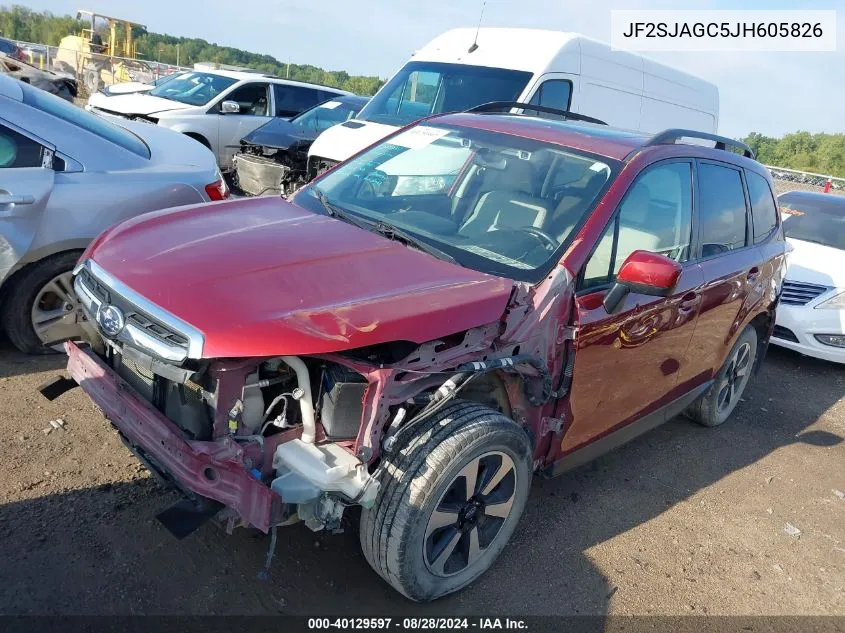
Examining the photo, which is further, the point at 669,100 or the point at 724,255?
the point at 669,100

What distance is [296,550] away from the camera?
301 cm

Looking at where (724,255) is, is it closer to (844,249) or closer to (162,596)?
(162,596)

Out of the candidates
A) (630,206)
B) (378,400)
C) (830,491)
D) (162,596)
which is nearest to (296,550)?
(162,596)

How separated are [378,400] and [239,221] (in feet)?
3.93

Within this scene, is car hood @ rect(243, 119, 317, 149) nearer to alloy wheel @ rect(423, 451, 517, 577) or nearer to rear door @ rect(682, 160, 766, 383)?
rear door @ rect(682, 160, 766, 383)

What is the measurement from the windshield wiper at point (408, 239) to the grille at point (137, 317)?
3.70 ft

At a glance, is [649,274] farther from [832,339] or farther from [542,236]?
[832,339]

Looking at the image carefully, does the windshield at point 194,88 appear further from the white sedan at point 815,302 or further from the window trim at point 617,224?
the window trim at point 617,224

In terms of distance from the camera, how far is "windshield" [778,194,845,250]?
Result: 7.60 meters

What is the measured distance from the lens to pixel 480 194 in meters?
3.42

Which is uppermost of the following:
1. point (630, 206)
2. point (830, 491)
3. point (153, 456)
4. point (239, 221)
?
point (630, 206)

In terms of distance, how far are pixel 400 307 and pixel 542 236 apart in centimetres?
100

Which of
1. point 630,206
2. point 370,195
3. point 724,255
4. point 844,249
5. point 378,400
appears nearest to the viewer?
point 378,400

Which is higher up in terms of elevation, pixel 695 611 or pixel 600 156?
pixel 600 156
